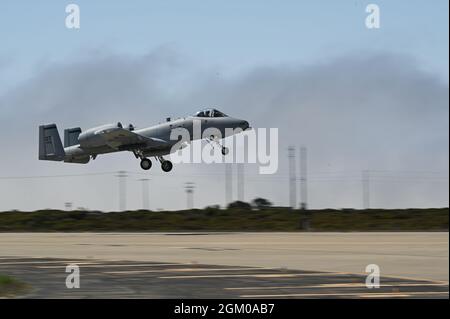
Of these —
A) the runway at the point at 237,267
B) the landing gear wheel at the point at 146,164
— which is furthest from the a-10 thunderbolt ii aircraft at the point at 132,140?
the runway at the point at 237,267

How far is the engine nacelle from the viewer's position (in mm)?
58881

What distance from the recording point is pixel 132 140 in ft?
197

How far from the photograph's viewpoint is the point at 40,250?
3503cm

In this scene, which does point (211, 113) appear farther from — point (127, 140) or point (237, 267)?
point (237, 267)

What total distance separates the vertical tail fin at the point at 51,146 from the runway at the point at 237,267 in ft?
74.8

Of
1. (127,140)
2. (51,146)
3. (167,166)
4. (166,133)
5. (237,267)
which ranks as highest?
(166,133)

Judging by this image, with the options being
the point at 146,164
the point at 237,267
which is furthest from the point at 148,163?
the point at 237,267

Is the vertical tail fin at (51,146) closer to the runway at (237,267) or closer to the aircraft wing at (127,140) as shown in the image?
the aircraft wing at (127,140)

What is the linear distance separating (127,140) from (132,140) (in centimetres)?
34

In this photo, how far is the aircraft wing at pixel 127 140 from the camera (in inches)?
2308

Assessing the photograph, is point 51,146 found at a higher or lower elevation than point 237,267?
higher

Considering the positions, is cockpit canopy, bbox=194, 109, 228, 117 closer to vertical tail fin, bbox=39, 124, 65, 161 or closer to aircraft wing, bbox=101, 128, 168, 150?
aircraft wing, bbox=101, 128, 168, 150

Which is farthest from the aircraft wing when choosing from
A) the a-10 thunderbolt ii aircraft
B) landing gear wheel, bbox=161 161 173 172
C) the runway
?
the runway
